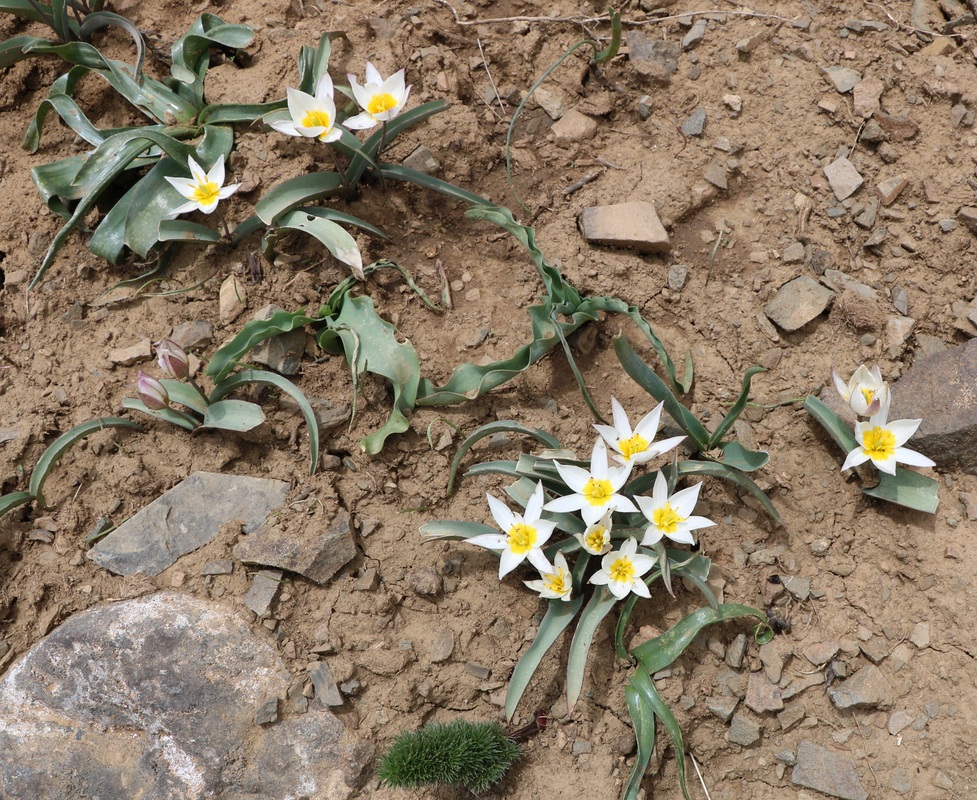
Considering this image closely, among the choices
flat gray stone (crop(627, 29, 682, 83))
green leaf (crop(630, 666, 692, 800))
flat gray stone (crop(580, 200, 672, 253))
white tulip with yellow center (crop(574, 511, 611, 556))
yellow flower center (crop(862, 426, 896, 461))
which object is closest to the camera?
green leaf (crop(630, 666, 692, 800))

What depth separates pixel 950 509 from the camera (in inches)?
95.5

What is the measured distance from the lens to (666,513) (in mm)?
2227

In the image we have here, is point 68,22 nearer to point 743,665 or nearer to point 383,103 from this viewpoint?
point 383,103

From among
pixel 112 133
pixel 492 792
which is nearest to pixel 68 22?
pixel 112 133

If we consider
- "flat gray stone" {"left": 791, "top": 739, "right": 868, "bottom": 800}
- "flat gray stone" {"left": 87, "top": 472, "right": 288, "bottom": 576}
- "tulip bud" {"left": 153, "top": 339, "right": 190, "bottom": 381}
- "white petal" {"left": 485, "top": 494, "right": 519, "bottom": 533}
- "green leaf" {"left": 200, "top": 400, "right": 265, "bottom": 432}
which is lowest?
"flat gray stone" {"left": 791, "top": 739, "right": 868, "bottom": 800}

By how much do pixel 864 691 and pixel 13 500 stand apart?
2.48 metres

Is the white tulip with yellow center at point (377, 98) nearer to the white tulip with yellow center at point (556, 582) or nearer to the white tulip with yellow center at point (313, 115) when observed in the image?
the white tulip with yellow center at point (313, 115)

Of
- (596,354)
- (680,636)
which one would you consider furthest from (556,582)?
(596,354)

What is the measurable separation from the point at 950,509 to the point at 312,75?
7.94 ft

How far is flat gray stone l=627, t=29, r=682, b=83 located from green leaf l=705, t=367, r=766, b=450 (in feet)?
4.13

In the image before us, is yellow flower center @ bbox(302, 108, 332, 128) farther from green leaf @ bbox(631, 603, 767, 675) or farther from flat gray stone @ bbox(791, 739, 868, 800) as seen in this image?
flat gray stone @ bbox(791, 739, 868, 800)

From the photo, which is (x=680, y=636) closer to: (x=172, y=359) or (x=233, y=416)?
(x=233, y=416)

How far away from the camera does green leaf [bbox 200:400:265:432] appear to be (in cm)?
248

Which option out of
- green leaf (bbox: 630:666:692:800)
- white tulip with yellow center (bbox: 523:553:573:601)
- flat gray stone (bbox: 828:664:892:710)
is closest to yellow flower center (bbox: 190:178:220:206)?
white tulip with yellow center (bbox: 523:553:573:601)
